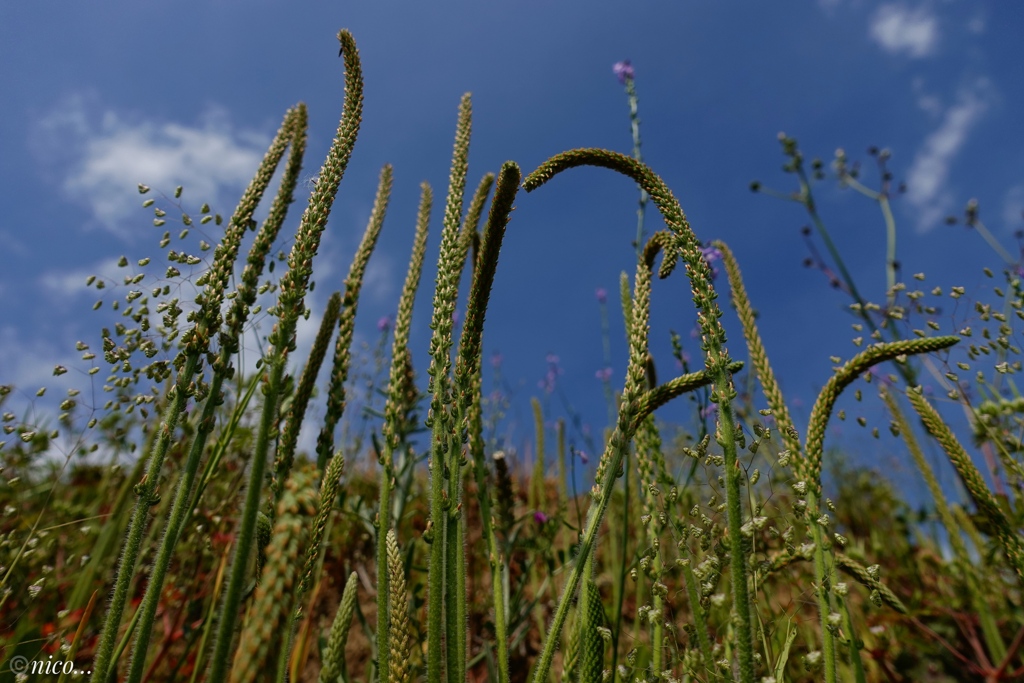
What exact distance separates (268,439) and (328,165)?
728 mm

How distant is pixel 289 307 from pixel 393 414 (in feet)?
2.07

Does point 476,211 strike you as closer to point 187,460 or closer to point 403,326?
point 403,326

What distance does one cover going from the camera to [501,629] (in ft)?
4.88

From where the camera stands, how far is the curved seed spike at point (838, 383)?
1.55 metres

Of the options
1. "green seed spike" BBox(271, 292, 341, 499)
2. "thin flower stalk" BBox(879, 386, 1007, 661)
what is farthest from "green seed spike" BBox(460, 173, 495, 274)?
"thin flower stalk" BBox(879, 386, 1007, 661)

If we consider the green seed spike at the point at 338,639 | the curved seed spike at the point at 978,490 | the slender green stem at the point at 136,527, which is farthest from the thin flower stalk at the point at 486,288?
the curved seed spike at the point at 978,490

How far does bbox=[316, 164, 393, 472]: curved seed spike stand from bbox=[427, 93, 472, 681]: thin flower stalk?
55 cm

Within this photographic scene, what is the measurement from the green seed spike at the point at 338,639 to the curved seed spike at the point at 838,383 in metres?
1.23

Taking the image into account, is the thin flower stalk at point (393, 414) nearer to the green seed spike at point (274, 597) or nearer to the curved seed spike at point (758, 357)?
the green seed spike at point (274, 597)

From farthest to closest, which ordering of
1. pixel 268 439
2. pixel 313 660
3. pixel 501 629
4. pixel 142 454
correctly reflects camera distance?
1. pixel 313 660
2. pixel 142 454
3. pixel 501 629
4. pixel 268 439

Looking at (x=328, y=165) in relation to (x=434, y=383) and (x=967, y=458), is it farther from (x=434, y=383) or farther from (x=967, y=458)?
(x=967, y=458)

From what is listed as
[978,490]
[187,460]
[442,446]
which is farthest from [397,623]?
[978,490]

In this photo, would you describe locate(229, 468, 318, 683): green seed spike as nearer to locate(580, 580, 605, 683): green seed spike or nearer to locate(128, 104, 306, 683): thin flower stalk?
locate(128, 104, 306, 683): thin flower stalk

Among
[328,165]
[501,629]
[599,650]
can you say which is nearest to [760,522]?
Result: [599,650]
